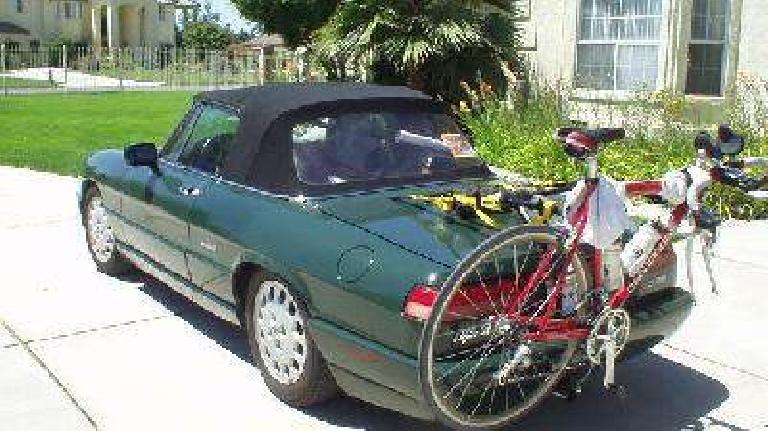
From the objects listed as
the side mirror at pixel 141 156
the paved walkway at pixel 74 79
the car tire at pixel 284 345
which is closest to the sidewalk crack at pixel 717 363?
the car tire at pixel 284 345

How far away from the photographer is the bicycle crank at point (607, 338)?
12.2 feet

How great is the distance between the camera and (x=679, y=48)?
1141 cm

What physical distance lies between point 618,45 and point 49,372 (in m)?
9.59

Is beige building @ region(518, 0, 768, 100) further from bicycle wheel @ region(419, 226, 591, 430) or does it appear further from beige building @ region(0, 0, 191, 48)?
beige building @ region(0, 0, 191, 48)

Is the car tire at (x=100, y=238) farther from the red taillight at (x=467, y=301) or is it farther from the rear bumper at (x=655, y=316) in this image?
the rear bumper at (x=655, y=316)

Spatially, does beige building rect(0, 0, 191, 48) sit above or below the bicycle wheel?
above

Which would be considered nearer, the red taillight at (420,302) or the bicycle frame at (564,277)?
the red taillight at (420,302)

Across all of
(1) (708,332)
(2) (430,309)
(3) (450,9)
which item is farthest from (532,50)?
(2) (430,309)

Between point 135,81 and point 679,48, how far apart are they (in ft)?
105

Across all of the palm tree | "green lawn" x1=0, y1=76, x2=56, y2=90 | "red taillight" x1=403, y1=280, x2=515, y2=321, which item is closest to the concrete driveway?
"red taillight" x1=403, y1=280, x2=515, y2=321

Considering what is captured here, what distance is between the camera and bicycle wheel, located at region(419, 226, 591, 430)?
3.40 m

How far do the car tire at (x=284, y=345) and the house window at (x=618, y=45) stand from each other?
837 cm

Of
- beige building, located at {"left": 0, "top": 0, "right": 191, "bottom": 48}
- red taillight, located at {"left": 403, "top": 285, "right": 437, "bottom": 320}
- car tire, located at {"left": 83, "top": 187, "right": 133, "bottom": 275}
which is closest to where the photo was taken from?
red taillight, located at {"left": 403, "top": 285, "right": 437, "bottom": 320}

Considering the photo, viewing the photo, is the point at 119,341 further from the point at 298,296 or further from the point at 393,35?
the point at 393,35
